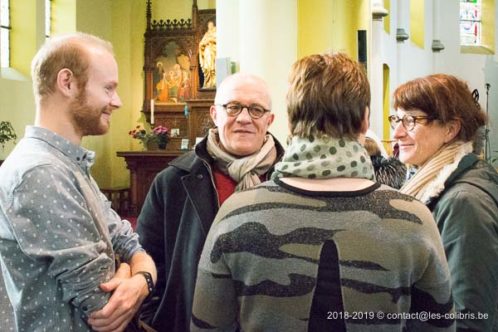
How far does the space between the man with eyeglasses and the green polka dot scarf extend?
816mm

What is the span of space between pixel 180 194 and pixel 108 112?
0.61m

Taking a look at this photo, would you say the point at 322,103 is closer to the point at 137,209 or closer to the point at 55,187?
the point at 55,187

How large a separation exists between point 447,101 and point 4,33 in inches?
343

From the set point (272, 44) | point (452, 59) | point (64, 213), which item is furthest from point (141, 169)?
point (452, 59)

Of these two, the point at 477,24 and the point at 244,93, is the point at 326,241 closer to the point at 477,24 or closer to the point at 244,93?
the point at 244,93

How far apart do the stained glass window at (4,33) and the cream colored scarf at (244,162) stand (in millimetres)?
7957

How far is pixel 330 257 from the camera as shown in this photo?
1.17 meters

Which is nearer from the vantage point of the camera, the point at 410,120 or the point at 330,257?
the point at 330,257

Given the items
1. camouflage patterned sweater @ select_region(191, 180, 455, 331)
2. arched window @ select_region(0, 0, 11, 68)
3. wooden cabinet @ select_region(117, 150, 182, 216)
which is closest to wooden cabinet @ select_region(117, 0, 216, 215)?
wooden cabinet @ select_region(117, 150, 182, 216)

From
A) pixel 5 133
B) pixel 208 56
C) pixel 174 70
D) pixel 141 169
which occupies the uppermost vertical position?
pixel 208 56

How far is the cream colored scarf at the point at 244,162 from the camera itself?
207cm

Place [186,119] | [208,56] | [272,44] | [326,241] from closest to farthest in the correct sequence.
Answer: [326,241], [272,44], [208,56], [186,119]

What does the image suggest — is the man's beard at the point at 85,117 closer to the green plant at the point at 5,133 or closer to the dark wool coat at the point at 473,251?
the dark wool coat at the point at 473,251

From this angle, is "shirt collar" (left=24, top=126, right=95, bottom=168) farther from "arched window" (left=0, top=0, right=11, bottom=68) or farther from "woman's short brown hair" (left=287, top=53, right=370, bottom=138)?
"arched window" (left=0, top=0, right=11, bottom=68)
